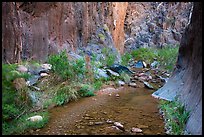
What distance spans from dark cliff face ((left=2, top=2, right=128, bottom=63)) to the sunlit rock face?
6.35 m

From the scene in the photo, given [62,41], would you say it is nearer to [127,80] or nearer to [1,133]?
[127,80]

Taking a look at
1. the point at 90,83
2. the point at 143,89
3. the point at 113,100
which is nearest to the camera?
the point at 113,100

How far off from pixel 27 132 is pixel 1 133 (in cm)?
50

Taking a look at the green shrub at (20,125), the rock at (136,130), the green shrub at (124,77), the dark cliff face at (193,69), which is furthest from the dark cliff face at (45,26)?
the dark cliff face at (193,69)

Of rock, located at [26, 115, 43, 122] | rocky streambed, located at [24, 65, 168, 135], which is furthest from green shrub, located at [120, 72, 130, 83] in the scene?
rock, located at [26, 115, 43, 122]

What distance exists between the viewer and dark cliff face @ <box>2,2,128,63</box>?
7062mm

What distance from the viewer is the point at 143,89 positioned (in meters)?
9.13

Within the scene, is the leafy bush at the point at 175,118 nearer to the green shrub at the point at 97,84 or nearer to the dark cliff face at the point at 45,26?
the green shrub at the point at 97,84

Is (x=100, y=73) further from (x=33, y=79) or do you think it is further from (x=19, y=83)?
(x=19, y=83)

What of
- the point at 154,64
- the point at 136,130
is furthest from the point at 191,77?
the point at 154,64

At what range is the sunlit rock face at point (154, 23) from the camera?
19.8 m

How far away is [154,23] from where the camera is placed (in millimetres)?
20906

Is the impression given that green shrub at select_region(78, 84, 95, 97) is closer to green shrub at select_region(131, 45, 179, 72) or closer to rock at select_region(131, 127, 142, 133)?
rock at select_region(131, 127, 142, 133)

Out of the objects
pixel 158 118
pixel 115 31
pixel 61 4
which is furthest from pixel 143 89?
pixel 115 31
